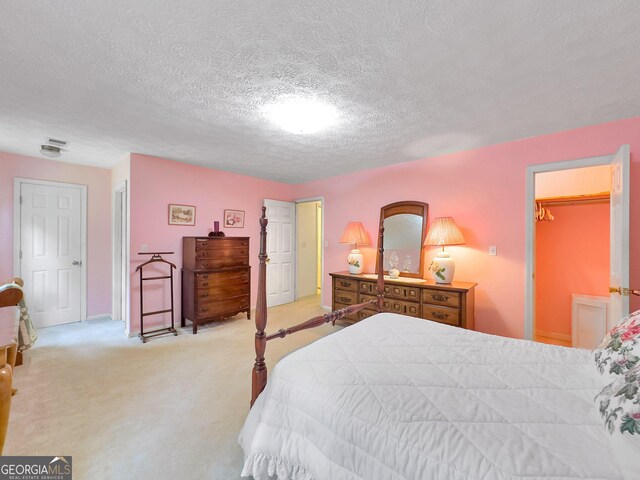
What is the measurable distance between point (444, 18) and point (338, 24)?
53cm

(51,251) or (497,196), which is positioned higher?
(497,196)

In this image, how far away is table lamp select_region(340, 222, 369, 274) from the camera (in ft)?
13.5

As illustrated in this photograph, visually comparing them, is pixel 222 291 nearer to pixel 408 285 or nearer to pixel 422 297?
pixel 408 285

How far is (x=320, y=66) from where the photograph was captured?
1.74 m

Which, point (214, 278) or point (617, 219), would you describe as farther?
point (214, 278)

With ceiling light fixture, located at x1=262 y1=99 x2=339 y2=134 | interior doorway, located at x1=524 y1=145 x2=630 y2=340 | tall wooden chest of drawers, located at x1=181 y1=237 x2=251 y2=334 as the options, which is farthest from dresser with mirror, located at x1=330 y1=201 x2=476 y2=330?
ceiling light fixture, located at x1=262 y1=99 x2=339 y2=134

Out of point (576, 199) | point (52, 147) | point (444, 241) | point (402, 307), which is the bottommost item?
point (402, 307)

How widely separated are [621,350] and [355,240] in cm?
322

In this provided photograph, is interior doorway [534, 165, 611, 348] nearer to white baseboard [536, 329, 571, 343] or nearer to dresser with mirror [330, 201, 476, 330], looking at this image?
white baseboard [536, 329, 571, 343]

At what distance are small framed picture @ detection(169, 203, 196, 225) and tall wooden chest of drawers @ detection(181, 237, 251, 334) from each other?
28cm

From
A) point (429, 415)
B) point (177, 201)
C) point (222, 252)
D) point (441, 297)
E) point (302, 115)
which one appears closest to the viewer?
point (429, 415)

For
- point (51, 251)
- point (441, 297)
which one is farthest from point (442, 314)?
point (51, 251)

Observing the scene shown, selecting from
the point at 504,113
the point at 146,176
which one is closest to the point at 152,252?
the point at 146,176

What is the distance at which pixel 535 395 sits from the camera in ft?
3.77
